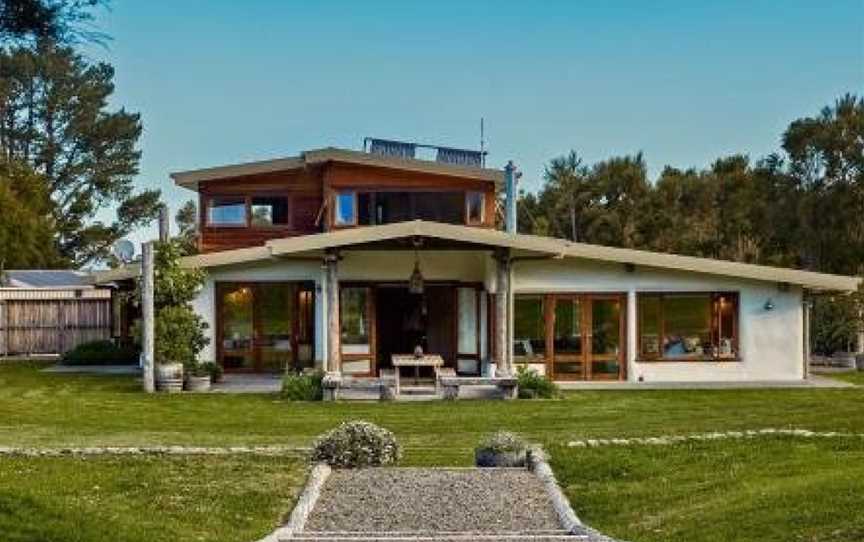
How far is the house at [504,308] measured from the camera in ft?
86.8

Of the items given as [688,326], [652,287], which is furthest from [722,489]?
[688,326]

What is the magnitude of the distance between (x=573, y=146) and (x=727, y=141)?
6486 millimetres

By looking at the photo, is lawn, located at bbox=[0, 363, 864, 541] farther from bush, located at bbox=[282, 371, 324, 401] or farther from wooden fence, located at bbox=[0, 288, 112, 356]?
wooden fence, located at bbox=[0, 288, 112, 356]

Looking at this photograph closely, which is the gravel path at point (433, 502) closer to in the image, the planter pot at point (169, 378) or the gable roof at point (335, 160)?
the planter pot at point (169, 378)

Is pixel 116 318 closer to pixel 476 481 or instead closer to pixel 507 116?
pixel 507 116

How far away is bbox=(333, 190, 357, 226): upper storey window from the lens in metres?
31.0

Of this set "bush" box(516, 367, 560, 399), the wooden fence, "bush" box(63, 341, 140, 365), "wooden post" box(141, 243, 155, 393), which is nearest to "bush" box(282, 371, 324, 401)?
"wooden post" box(141, 243, 155, 393)

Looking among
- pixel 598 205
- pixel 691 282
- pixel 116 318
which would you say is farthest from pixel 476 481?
pixel 598 205

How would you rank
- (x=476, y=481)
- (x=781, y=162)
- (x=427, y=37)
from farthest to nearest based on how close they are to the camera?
(x=781, y=162), (x=427, y=37), (x=476, y=481)

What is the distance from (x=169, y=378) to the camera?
83.6 feet

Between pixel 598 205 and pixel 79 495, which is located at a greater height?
pixel 598 205

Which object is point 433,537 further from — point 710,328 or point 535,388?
point 710,328

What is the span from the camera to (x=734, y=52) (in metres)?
27.7

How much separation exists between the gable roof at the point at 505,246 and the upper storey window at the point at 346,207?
3587 mm
